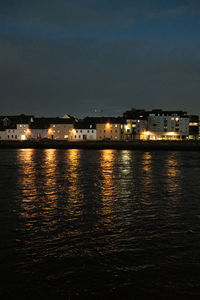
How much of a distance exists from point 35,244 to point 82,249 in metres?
1.82

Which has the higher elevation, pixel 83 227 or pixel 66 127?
pixel 66 127

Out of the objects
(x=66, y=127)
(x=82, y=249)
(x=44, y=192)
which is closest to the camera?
(x=82, y=249)

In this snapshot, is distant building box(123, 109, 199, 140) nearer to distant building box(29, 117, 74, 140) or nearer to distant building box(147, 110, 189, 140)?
distant building box(147, 110, 189, 140)

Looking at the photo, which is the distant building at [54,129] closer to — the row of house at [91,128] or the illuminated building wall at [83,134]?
the row of house at [91,128]

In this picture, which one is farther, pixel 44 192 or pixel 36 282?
pixel 44 192

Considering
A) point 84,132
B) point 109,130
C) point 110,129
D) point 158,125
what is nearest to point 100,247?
point 109,130

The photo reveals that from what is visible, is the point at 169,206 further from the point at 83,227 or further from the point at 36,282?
the point at 36,282

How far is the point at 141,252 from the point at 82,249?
210cm

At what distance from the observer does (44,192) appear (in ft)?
76.1

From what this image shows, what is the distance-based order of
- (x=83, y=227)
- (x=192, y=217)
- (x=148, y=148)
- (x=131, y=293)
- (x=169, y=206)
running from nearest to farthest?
(x=131, y=293) → (x=83, y=227) → (x=192, y=217) → (x=169, y=206) → (x=148, y=148)

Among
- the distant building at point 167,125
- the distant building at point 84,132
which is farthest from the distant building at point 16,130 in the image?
the distant building at point 167,125

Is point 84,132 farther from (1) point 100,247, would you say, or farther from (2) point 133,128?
(1) point 100,247

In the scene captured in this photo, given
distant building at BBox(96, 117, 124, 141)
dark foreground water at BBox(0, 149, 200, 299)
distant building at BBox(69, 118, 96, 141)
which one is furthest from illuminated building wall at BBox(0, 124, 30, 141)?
dark foreground water at BBox(0, 149, 200, 299)

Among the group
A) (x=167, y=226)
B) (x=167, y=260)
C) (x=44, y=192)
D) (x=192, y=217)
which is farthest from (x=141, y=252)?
(x=44, y=192)
